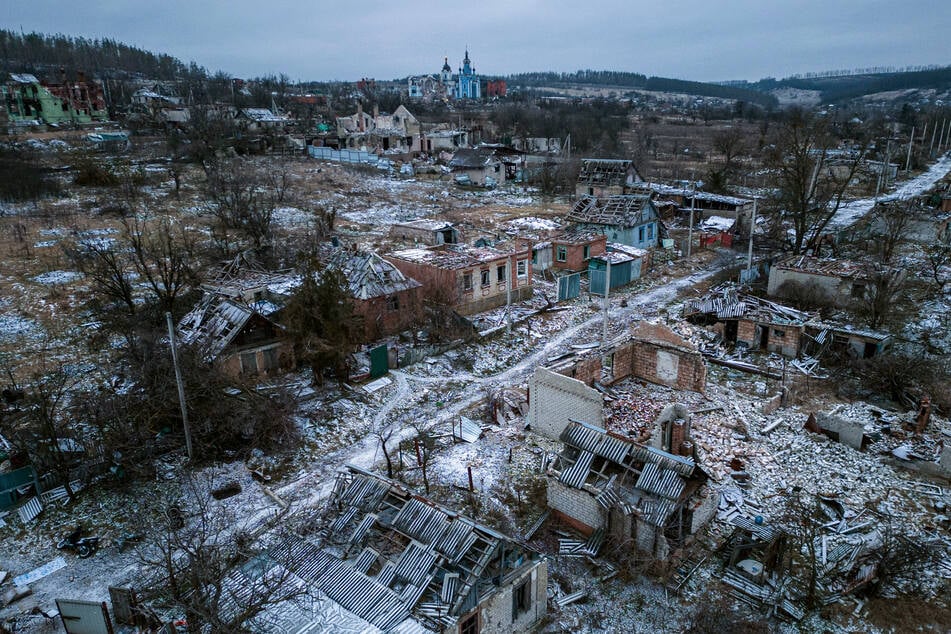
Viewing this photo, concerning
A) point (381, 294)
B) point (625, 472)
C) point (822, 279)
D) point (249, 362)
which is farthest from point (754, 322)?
point (249, 362)

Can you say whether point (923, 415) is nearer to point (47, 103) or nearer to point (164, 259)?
point (164, 259)

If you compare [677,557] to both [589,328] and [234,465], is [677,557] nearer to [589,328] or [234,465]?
[234,465]

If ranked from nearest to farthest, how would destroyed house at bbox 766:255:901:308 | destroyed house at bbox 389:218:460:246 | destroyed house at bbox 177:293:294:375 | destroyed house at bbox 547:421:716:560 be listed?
destroyed house at bbox 547:421:716:560
destroyed house at bbox 177:293:294:375
destroyed house at bbox 766:255:901:308
destroyed house at bbox 389:218:460:246

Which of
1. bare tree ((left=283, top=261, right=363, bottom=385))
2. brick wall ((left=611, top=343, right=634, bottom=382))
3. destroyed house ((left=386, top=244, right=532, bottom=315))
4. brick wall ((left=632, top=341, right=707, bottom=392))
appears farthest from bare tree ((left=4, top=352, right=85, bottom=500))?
brick wall ((left=632, top=341, right=707, bottom=392))

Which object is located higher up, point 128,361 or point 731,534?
point 128,361

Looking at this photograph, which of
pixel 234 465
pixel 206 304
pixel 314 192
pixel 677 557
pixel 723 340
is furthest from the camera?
pixel 314 192

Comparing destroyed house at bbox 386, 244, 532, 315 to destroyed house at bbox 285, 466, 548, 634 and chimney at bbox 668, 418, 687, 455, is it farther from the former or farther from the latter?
destroyed house at bbox 285, 466, 548, 634

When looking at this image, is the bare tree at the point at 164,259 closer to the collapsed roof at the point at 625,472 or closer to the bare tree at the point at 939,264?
the collapsed roof at the point at 625,472

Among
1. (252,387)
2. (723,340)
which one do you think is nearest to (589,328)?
(723,340)
